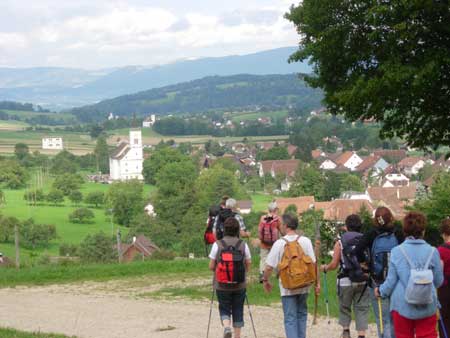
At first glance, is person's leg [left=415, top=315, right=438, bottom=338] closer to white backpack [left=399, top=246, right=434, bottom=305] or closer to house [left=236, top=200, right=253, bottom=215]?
white backpack [left=399, top=246, right=434, bottom=305]

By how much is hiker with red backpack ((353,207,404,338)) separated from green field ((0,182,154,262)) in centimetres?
4977

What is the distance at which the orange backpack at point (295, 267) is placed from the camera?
8.79m

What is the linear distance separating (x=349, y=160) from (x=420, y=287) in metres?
138

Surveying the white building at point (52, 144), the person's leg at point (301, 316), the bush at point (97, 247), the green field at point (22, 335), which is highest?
the person's leg at point (301, 316)

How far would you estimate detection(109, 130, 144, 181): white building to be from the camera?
14625 centimetres

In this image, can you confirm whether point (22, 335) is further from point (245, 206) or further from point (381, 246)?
point (245, 206)

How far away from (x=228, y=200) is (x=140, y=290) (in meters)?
5.07

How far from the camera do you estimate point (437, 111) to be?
17625 millimetres

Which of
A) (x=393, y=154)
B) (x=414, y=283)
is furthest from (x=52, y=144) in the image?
(x=414, y=283)

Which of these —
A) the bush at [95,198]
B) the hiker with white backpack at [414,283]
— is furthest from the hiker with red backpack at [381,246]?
the bush at [95,198]

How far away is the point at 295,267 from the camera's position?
8805mm

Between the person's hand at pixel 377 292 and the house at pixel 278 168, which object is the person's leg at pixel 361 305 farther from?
the house at pixel 278 168

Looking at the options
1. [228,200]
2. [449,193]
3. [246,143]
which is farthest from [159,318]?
[246,143]

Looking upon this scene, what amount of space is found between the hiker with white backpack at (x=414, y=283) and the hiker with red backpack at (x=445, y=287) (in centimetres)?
57
